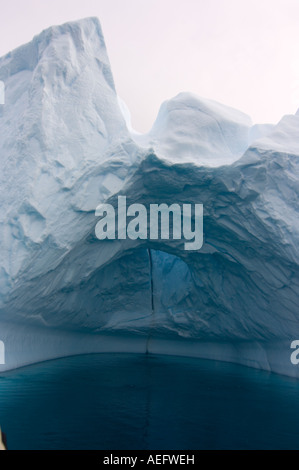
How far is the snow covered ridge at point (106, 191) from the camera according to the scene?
828 cm

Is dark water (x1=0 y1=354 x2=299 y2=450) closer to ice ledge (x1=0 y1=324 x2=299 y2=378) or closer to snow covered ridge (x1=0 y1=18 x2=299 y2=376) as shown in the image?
ice ledge (x1=0 y1=324 x2=299 y2=378)

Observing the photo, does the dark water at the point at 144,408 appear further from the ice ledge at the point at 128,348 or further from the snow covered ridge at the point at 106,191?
the snow covered ridge at the point at 106,191

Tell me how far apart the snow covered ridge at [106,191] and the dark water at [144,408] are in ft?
4.95

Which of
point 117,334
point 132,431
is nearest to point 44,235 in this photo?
point 132,431

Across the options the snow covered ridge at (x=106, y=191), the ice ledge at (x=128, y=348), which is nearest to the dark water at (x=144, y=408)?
the ice ledge at (x=128, y=348)

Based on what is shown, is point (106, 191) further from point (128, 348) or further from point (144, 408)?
point (128, 348)

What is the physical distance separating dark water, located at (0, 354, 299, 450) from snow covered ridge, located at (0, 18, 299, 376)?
59.4 inches

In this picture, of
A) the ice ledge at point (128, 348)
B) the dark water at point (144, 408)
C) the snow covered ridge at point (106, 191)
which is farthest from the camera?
the ice ledge at point (128, 348)

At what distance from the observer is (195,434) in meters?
5.76

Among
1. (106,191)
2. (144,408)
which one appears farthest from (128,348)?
(106,191)

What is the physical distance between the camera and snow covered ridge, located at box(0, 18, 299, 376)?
27.2ft
